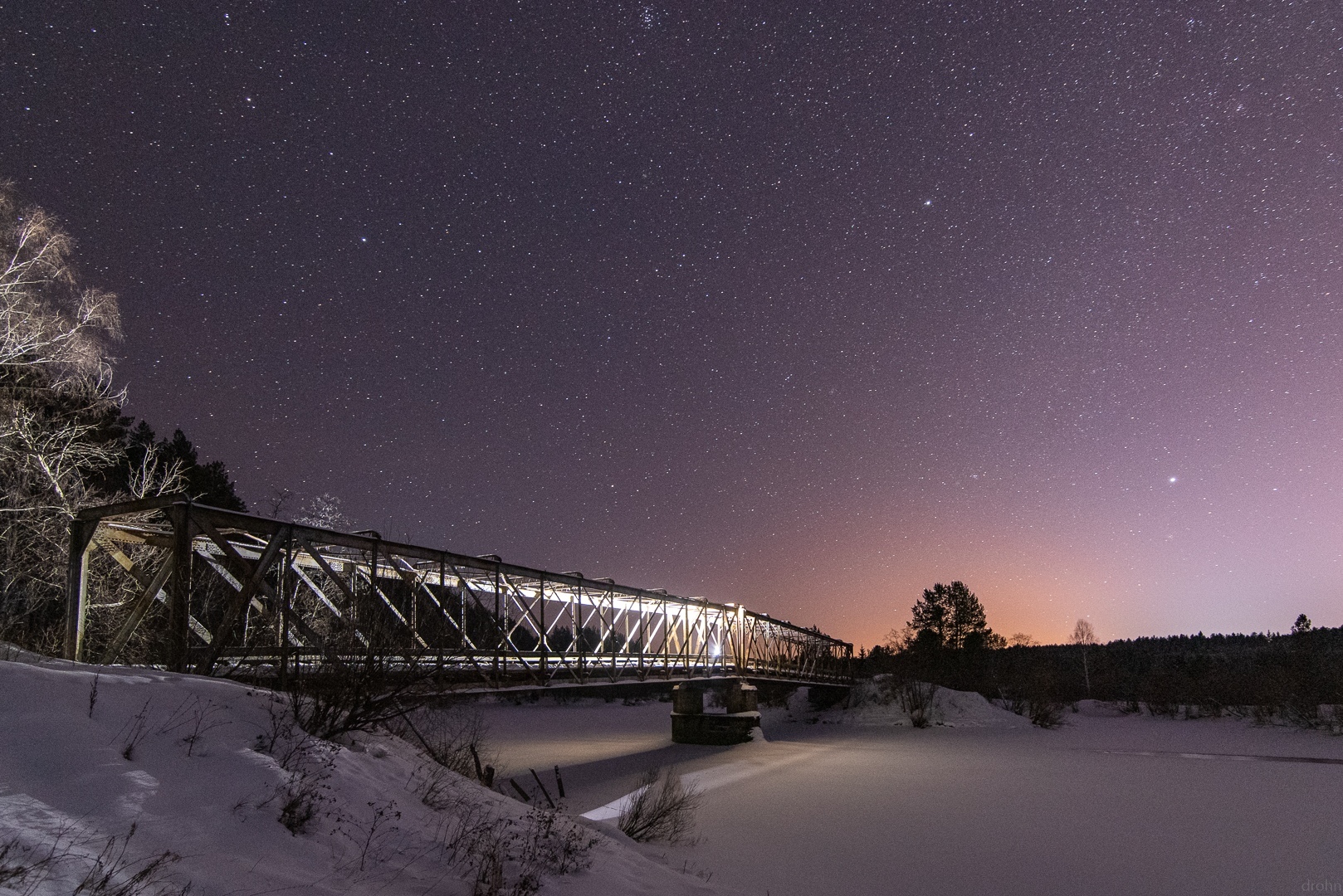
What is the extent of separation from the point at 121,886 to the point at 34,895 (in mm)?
613

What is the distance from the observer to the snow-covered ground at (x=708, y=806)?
653 cm

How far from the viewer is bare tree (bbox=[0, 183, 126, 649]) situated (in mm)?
21094

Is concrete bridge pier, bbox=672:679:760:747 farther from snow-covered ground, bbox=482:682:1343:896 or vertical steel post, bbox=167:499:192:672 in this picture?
vertical steel post, bbox=167:499:192:672

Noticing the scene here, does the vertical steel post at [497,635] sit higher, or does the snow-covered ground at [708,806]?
the vertical steel post at [497,635]

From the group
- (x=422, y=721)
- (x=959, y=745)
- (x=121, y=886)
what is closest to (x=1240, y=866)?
(x=422, y=721)

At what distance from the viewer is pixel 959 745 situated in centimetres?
4372

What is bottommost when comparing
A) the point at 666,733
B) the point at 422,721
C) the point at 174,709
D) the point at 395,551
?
the point at 666,733

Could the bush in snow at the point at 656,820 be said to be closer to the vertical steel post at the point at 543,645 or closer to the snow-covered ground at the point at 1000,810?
the snow-covered ground at the point at 1000,810

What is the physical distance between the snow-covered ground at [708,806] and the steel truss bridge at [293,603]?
259 centimetres

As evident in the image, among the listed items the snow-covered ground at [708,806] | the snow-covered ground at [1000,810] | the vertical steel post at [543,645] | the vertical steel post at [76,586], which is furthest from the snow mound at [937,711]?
the vertical steel post at [76,586]

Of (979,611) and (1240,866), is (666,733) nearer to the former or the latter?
(1240,866)

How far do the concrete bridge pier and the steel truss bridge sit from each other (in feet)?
33.6

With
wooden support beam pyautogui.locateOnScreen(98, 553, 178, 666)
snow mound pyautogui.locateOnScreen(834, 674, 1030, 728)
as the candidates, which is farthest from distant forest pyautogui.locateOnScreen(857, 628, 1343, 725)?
wooden support beam pyautogui.locateOnScreen(98, 553, 178, 666)

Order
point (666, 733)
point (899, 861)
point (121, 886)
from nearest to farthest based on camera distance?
point (121, 886) → point (899, 861) → point (666, 733)
